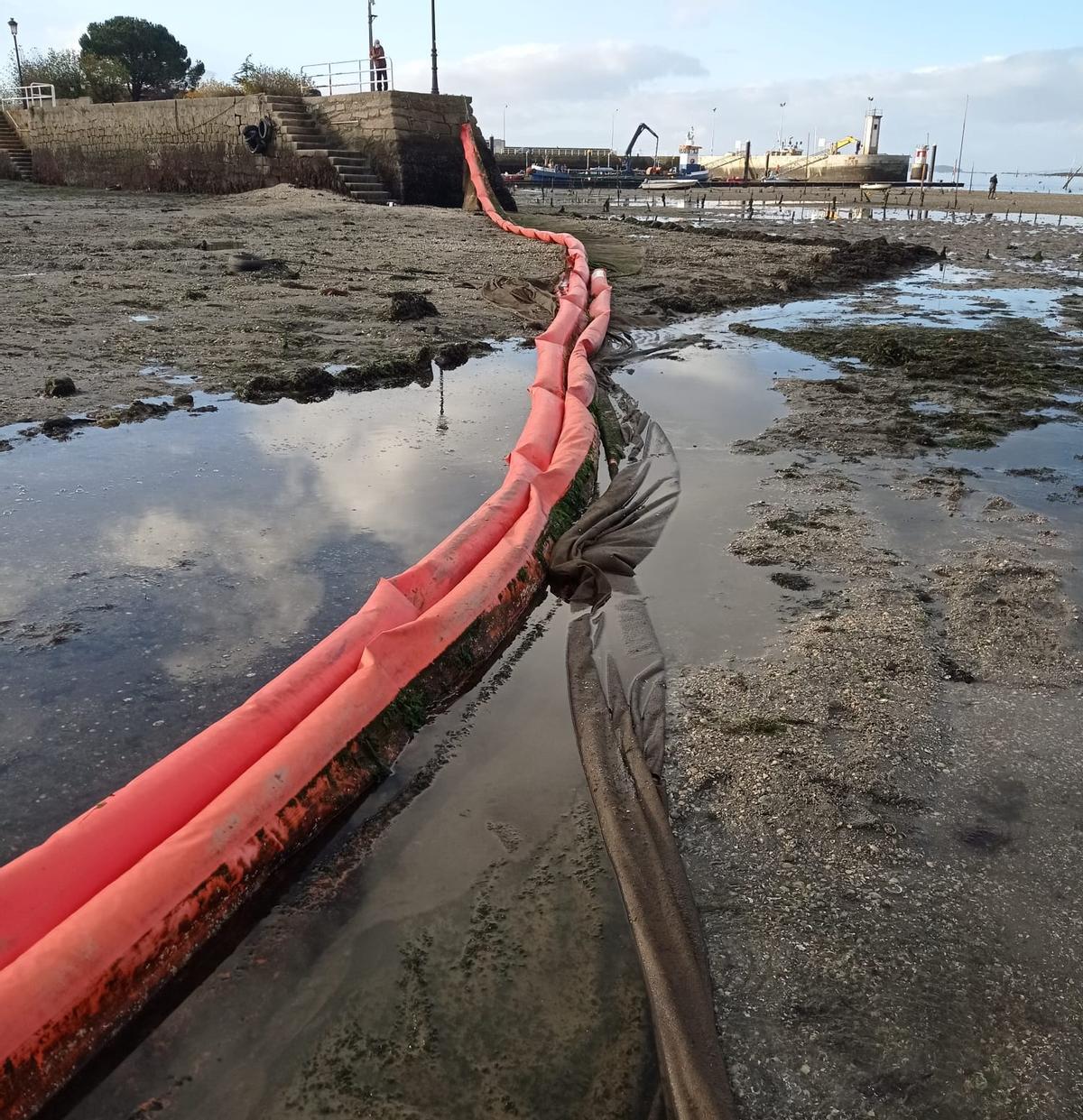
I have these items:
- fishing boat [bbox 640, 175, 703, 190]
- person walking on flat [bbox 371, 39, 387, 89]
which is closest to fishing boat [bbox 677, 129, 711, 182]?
fishing boat [bbox 640, 175, 703, 190]

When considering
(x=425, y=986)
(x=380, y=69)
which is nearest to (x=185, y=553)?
(x=425, y=986)

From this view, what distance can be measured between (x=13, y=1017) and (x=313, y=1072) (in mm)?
550

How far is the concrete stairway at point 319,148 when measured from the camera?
18.8 metres

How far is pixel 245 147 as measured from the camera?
66.2ft

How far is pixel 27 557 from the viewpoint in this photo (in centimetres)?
366

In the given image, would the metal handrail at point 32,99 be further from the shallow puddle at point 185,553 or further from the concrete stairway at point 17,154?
the shallow puddle at point 185,553

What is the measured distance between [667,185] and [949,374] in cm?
4298

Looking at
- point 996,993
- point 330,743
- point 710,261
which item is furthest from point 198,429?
point 710,261

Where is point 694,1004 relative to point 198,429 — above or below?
below

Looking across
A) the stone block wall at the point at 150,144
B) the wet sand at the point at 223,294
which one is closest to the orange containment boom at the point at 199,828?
the wet sand at the point at 223,294

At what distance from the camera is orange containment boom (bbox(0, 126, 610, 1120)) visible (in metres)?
1.62

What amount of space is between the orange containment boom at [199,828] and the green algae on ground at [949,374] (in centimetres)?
382

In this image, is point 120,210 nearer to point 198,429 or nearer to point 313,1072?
point 198,429

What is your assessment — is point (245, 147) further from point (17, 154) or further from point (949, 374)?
point (949, 374)
